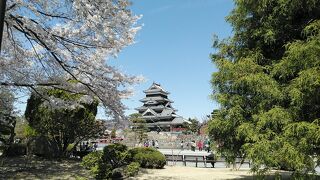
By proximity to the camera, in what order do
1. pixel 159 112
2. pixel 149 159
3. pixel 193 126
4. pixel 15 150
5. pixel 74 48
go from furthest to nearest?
pixel 159 112 < pixel 193 126 < pixel 15 150 < pixel 149 159 < pixel 74 48

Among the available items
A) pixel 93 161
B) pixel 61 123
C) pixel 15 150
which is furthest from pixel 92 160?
pixel 15 150

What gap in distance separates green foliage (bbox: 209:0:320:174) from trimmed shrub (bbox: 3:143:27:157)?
1436cm

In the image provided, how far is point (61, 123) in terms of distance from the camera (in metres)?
19.7

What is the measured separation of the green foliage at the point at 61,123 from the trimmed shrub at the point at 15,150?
313 cm

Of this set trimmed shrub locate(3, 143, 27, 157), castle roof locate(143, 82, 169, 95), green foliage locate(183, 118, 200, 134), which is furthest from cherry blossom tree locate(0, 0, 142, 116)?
castle roof locate(143, 82, 169, 95)

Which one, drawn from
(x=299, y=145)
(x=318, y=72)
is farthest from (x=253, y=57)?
(x=299, y=145)

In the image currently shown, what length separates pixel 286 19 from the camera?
1242 centimetres

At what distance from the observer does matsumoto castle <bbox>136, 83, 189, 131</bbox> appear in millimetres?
78875

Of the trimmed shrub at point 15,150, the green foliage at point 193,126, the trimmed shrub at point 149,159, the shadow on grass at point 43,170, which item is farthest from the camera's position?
the green foliage at point 193,126

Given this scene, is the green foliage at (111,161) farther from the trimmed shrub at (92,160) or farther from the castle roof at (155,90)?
the castle roof at (155,90)

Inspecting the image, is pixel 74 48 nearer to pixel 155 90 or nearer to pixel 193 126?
pixel 193 126

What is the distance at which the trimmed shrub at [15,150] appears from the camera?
22.8 m

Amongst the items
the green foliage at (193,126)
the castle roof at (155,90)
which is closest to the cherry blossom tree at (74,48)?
the green foliage at (193,126)

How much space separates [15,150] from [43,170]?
8237mm
